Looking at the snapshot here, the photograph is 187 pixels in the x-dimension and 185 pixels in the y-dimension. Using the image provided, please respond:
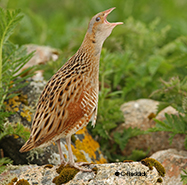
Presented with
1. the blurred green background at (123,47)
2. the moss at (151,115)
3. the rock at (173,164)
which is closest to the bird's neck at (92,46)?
the blurred green background at (123,47)

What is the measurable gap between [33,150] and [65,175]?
37.8 inches

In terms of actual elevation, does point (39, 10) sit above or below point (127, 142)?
above

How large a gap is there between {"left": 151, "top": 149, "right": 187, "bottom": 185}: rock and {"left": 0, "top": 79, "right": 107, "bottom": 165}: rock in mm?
1028

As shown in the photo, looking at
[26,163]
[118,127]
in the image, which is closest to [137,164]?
[26,163]

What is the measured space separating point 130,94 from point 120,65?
0.64 meters

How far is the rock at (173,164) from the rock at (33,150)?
1028 mm

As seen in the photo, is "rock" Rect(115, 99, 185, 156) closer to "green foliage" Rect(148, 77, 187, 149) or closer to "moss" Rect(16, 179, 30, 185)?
"green foliage" Rect(148, 77, 187, 149)

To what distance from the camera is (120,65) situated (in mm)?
6570

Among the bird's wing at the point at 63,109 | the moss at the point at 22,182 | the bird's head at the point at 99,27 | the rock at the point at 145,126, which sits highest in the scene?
the bird's head at the point at 99,27

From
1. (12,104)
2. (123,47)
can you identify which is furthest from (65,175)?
(123,47)

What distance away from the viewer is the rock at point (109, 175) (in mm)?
3439

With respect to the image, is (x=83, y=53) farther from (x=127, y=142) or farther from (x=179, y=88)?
(x=127, y=142)

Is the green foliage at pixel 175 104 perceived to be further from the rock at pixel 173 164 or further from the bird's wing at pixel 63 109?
the bird's wing at pixel 63 109

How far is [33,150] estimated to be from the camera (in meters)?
4.43
